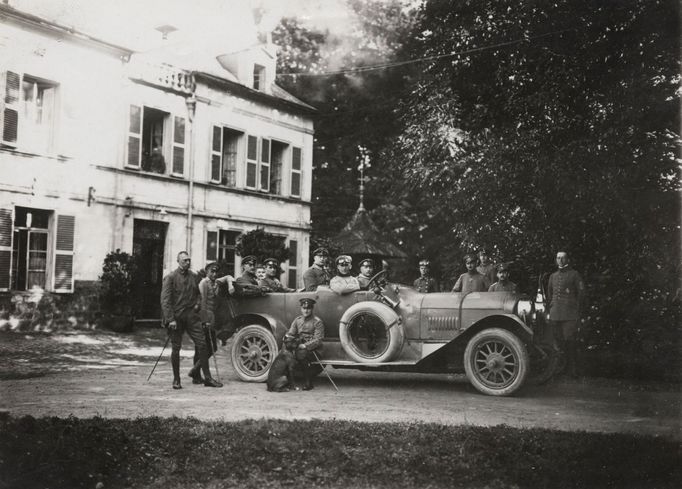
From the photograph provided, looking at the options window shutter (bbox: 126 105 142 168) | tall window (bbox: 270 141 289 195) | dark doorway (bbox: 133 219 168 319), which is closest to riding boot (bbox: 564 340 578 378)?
dark doorway (bbox: 133 219 168 319)

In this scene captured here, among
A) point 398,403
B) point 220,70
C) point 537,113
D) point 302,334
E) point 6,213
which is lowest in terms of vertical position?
point 398,403

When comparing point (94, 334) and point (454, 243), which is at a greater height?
point (454, 243)

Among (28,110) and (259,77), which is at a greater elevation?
(259,77)

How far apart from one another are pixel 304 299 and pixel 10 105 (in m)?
9.09

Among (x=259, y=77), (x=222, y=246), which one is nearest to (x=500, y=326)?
A: (x=222, y=246)

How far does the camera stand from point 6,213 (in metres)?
15.1

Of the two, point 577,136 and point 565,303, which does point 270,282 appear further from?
point 577,136

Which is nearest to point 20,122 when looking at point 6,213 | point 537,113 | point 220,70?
point 6,213

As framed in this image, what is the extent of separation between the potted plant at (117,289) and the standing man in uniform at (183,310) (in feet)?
26.7

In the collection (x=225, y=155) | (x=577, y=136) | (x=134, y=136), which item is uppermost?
(x=225, y=155)

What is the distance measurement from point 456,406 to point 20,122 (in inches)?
463

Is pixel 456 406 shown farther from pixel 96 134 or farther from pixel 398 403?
pixel 96 134

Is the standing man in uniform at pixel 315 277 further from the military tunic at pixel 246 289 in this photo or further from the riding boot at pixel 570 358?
the riding boot at pixel 570 358

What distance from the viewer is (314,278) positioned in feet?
35.6
